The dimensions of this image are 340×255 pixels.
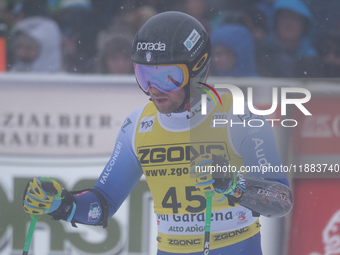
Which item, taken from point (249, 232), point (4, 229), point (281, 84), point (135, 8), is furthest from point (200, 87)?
point (135, 8)

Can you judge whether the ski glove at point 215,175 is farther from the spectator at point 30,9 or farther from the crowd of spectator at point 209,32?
the spectator at point 30,9

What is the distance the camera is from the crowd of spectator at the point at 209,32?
434 cm

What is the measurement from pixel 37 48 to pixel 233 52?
1463mm

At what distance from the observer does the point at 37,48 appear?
4664mm

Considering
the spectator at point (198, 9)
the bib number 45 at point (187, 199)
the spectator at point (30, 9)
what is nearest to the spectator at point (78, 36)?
the spectator at point (30, 9)

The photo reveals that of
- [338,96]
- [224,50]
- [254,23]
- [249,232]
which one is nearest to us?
[249,232]

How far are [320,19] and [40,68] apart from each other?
207 centimetres

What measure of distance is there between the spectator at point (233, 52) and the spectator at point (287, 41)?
9 centimetres

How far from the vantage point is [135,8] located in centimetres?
490

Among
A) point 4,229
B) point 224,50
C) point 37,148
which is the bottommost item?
point 4,229

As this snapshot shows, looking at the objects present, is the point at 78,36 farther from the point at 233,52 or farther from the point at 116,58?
the point at 233,52

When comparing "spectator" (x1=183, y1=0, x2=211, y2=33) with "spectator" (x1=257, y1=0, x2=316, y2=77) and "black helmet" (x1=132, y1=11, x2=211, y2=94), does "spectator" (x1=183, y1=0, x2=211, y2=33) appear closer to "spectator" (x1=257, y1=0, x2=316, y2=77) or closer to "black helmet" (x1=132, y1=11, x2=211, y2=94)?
"spectator" (x1=257, y1=0, x2=316, y2=77)

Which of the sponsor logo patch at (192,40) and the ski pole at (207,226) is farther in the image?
the sponsor logo patch at (192,40)

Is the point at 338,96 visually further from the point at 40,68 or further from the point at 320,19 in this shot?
the point at 40,68
